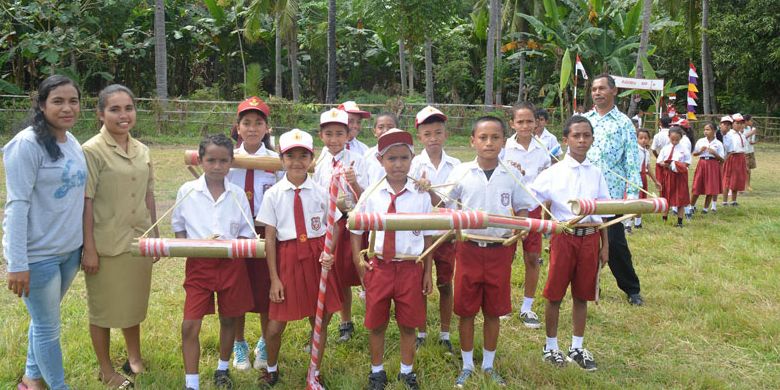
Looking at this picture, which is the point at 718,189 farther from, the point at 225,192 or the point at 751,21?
the point at 751,21

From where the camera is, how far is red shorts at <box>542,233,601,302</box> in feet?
13.8

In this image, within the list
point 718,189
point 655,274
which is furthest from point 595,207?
point 718,189

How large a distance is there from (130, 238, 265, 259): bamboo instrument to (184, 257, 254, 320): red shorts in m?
0.34

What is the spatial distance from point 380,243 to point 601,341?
Answer: 2190 millimetres

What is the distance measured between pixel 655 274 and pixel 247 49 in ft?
75.6

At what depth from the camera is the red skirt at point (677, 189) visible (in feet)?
31.7

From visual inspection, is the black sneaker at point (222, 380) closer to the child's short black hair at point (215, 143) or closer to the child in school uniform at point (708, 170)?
the child's short black hair at point (215, 143)

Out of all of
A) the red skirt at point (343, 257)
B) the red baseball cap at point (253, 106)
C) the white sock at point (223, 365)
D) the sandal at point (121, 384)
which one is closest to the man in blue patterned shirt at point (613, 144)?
the red skirt at point (343, 257)

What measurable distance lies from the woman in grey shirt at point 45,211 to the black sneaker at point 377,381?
1.77m

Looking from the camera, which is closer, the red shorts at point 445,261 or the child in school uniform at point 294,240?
the child in school uniform at point 294,240

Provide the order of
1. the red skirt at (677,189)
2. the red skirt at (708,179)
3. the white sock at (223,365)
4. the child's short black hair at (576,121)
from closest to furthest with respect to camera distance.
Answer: the white sock at (223,365), the child's short black hair at (576,121), the red skirt at (677,189), the red skirt at (708,179)

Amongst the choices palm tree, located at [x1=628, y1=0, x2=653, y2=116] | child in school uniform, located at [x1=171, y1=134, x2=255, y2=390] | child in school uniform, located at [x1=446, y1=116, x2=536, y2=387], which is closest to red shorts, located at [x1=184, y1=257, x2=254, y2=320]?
child in school uniform, located at [x1=171, y1=134, x2=255, y2=390]

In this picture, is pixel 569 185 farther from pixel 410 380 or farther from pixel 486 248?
pixel 410 380

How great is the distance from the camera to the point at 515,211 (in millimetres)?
4133
